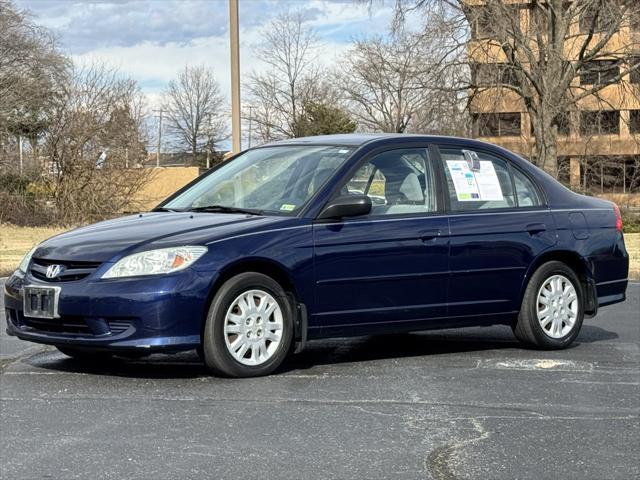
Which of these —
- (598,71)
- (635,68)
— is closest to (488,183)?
(635,68)

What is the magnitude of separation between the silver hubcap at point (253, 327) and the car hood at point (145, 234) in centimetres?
46

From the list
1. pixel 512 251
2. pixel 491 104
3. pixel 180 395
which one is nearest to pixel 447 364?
pixel 512 251

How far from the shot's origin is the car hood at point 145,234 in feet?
23.5

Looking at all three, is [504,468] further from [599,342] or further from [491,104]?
[491,104]

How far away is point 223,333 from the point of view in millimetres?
7184

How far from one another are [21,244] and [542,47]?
15.8 meters

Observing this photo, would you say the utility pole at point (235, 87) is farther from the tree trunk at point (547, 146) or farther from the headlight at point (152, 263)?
the tree trunk at point (547, 146)

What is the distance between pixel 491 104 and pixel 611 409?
2745 centimetres

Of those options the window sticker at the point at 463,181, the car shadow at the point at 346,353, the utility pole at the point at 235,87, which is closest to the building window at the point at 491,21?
the utility pole at the point at 235,87

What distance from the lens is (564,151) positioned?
42906 mm

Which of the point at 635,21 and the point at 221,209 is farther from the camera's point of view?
the point at 635,21

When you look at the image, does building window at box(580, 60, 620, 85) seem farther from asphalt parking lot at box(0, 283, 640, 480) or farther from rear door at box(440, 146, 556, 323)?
asphalt parking lot at box(0, 283, 640, 480)

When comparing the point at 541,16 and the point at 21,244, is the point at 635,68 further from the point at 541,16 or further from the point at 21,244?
the point at 21,244

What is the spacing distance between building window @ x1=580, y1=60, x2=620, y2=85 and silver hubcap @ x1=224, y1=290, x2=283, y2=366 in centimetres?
2678
